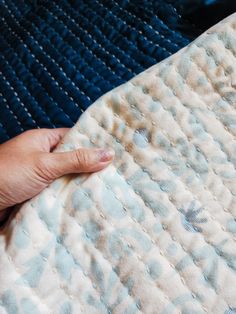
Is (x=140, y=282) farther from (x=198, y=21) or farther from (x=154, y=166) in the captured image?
(x=198, y=21)

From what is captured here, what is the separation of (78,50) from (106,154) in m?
0.36

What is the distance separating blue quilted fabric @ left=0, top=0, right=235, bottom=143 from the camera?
903mm

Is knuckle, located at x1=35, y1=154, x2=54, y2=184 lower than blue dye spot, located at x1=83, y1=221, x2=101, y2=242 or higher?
higher

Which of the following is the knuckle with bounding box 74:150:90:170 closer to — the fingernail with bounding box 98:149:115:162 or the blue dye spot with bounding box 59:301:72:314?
the fingernail with bounding box 98:149:115:162

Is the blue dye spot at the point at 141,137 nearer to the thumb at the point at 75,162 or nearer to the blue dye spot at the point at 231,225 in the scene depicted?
the thumb at the point at 75,162

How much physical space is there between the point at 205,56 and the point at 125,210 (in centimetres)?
29

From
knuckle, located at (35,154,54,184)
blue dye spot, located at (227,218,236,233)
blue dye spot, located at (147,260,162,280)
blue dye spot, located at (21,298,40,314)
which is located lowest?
blue dye spot, located at (21,298,40,314)

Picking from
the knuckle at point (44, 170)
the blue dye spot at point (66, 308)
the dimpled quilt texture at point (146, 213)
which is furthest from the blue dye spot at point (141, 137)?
the blue dye spot at point (66, 308)

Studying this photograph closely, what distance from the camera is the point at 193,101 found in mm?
726

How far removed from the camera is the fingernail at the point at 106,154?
0.69 metres

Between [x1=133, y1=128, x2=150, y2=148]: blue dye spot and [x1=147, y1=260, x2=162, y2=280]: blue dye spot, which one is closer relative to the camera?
[x1=147, y1=260, x2=162, y2=280]: blue dye spot

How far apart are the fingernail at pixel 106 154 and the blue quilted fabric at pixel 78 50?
0.19 meters

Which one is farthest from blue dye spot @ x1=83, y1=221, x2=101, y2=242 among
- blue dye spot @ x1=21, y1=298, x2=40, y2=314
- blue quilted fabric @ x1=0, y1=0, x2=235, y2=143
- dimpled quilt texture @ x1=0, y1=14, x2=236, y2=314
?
blue quilted fabric @ x1=0, y1=0, x2=235, y2=143

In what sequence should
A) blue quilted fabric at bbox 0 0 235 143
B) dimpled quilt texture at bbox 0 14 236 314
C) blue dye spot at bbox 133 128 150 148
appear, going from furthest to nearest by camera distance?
blue quilted fabric at bbox 0 0 235 143
blue dye spot at bbox 133 128 150 148
dimpled quilt texture at bbox 0 14 236 314
